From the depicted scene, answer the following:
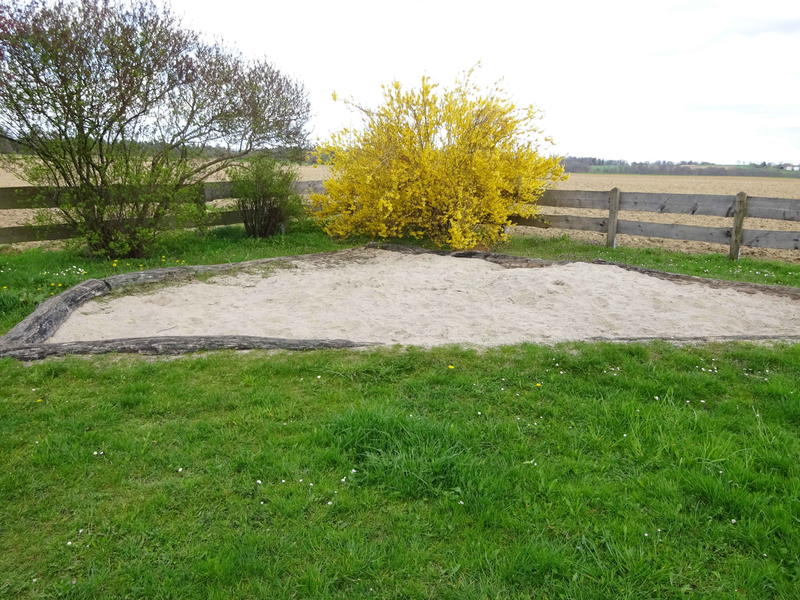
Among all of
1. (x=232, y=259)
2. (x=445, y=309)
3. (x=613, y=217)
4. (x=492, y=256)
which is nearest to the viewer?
(x=445, y=309)

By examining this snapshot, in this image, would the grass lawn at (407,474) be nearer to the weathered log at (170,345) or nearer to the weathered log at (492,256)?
the weathered log at (170,345)

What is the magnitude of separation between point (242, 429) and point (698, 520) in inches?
104

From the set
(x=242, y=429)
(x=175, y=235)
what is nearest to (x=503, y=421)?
(x=242, y=429)

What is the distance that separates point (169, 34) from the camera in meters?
8.48

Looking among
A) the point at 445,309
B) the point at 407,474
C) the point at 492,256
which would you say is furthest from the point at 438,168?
the point at 407,474

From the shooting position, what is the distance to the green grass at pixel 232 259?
701 cm

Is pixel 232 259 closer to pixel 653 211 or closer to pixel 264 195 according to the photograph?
pixel 264 195

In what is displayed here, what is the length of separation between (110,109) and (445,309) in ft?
20.1

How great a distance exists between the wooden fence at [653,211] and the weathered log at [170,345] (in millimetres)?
4821

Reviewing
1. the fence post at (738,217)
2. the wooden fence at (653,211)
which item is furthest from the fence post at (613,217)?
the fence post at (738,217)

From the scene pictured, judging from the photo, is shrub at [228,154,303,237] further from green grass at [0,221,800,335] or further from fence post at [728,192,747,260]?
fence post at [728,192,747,260]

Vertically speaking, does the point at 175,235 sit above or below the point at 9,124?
below

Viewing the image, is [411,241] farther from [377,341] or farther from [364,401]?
[364,401]

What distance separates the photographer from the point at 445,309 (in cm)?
594
